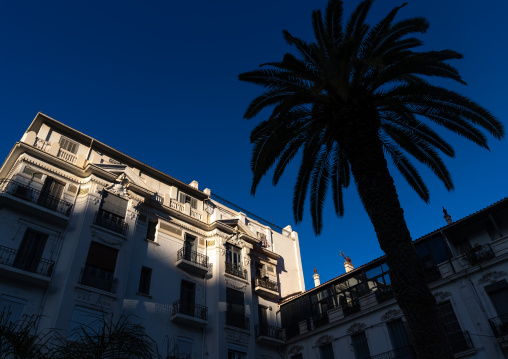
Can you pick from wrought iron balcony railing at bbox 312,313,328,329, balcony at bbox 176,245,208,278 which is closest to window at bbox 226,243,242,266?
balcony at bbox 176,245,208,278

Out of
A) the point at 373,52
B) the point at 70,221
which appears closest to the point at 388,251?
the point at 373,52

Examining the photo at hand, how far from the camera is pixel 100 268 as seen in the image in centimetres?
2144

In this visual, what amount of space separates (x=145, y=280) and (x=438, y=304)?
648 inches

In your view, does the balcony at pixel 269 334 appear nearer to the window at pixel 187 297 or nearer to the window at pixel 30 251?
the window at pixel 187 297

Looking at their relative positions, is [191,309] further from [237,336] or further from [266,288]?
[266,288]

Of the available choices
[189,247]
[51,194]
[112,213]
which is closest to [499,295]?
[189,247]

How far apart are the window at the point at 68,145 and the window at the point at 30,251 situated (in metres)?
6.02

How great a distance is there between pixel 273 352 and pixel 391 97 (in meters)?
19.6

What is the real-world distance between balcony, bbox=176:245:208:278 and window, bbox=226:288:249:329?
219 cm

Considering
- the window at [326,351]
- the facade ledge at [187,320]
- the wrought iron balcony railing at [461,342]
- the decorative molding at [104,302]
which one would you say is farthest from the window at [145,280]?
the wrought iron balcony railing at [461,342]

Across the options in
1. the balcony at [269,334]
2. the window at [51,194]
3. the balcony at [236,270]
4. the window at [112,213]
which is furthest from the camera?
the balcony at [236,270]

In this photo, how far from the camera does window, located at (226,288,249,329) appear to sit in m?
25.3

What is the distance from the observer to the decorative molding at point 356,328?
23.8m

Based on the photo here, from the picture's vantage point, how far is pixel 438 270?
71.6 ft
